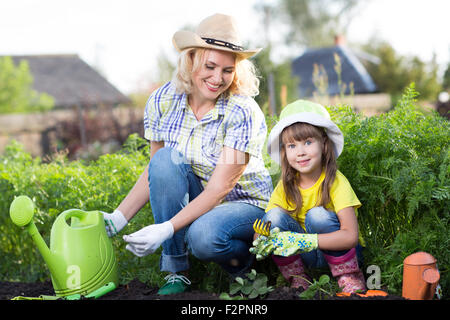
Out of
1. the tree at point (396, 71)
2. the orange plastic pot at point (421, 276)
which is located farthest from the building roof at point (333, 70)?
the orange plastic pot at point (421, 276)

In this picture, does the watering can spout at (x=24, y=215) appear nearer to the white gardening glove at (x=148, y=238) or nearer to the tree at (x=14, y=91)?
the white gardening glove at (x=148, y=238)

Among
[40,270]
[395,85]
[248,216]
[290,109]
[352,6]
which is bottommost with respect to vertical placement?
[40,270]

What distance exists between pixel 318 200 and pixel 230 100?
65 cm

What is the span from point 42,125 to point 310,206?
11029 millimetres

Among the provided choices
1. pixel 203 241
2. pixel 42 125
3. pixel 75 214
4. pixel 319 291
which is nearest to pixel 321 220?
pixel 319 291

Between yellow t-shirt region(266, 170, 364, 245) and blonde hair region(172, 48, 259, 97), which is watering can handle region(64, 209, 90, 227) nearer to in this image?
blonde hair region(172, 48, 259, 97)

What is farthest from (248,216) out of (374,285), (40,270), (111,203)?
(40,270)

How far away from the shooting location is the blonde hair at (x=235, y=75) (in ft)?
7.50

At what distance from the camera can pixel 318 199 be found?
80.3 inches

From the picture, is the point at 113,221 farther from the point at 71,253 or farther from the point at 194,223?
the point at 194,223

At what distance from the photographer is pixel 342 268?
1.95 m

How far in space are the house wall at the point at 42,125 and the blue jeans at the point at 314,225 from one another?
9.01m

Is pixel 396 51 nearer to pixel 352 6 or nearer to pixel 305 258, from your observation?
pixel 352 6

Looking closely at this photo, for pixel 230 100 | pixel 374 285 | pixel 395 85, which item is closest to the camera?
pixel 374 285
